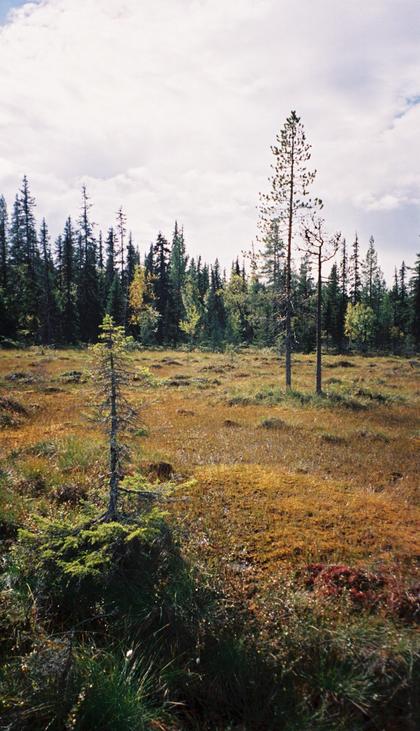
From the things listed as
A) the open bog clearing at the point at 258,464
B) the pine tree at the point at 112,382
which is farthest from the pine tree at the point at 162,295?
the pine tree at the point at 112,382

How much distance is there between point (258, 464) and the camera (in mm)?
9586

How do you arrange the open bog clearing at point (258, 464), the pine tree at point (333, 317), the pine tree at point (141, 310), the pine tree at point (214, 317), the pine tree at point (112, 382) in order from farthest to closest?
the pine tree at point (214, 317), the pine tree at point (333, 317), the pine tree at point (141, 310), the open bog clearing at point (258, 464), the pine tree at point (112, 382)

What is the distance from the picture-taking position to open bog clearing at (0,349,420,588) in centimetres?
579

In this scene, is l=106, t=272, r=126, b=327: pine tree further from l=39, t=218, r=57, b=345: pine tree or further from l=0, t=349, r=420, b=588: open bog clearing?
l=0, t=349, r=420, b=588: open bog clearing

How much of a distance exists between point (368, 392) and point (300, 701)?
782 inches

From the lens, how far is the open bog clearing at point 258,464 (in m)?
5.79

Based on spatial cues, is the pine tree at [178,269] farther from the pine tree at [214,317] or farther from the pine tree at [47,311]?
the pine tree at [47,311]

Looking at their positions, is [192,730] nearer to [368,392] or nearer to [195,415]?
[195,415]

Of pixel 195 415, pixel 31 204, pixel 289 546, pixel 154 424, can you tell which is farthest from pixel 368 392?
pixel 31 204

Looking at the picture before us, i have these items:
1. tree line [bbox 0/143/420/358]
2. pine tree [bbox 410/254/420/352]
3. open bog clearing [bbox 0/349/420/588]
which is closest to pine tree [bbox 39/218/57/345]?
tree line [bbox 0/143/420/358]

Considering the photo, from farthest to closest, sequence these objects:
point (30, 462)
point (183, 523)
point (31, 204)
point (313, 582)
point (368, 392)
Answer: point (31, 204)
point (368, 392)
point (30, 462)
point (183, 523)
point (313, 582)

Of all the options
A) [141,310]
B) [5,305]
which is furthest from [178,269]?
[5,305]

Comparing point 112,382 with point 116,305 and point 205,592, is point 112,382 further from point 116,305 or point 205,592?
point 116,305

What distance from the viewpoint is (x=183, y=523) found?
20.7 feet
